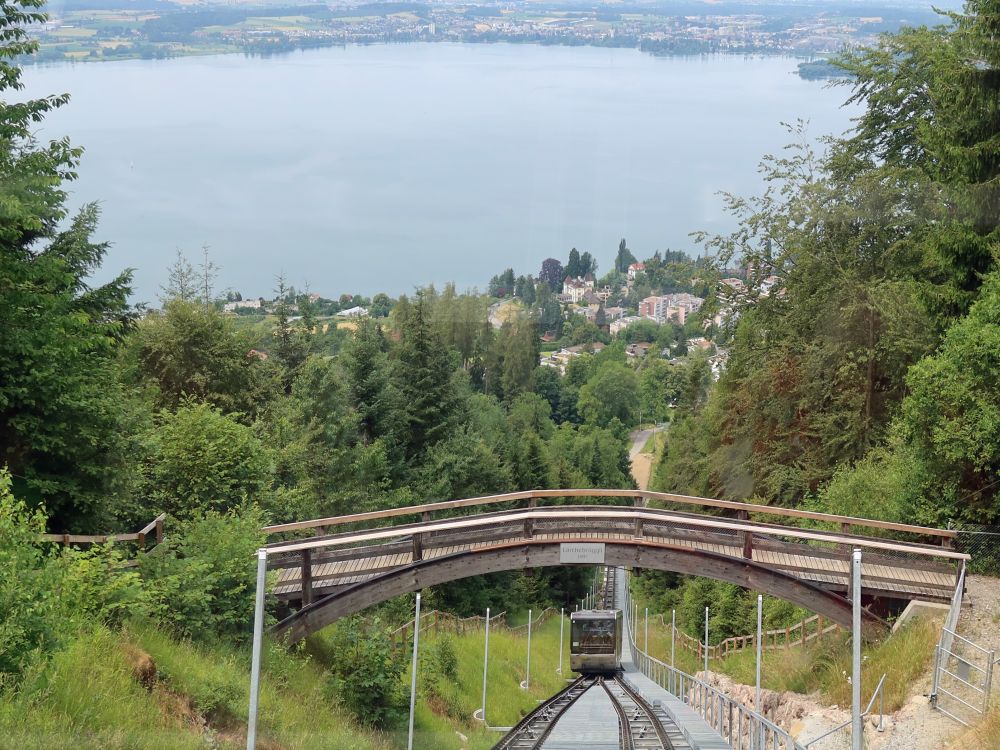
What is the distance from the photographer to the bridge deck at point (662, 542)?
51.6 feet

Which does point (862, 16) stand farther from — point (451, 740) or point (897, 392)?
point (451, 740)

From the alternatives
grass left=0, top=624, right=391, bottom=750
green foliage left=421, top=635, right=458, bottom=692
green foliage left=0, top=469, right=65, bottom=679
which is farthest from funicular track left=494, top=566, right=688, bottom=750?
green foliage left=0, top=469, right=65, bottom=679

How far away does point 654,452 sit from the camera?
304 ft

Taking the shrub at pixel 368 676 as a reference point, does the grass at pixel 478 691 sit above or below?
below

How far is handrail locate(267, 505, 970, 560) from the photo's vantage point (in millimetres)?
15398

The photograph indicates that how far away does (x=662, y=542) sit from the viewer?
16.8 metres

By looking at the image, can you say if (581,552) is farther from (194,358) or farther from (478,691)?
(194,358)

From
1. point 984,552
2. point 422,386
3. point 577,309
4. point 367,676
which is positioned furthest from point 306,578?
point 577,309

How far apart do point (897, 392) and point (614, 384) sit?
7613 cm

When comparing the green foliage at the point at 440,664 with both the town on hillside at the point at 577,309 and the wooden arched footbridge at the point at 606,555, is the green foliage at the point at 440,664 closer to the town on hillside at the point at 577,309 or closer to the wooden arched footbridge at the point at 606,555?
the wooden arched footbridge at the point at 606,555

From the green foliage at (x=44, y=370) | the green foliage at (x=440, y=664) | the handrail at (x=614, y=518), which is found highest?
the green foliage at (x=44, y=370)

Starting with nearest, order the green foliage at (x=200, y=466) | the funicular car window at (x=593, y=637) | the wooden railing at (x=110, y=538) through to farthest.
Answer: the wooden railing at (x=110, y=538)
the green foliage at (x=200, y=466)
the funicular car window at (x=593, y=637)

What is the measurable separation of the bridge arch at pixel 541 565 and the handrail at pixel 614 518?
42cm

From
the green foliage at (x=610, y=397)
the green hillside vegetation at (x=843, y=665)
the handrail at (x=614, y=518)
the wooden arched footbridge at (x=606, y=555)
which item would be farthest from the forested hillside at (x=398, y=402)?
the green foliage at (x=610, y=397)
